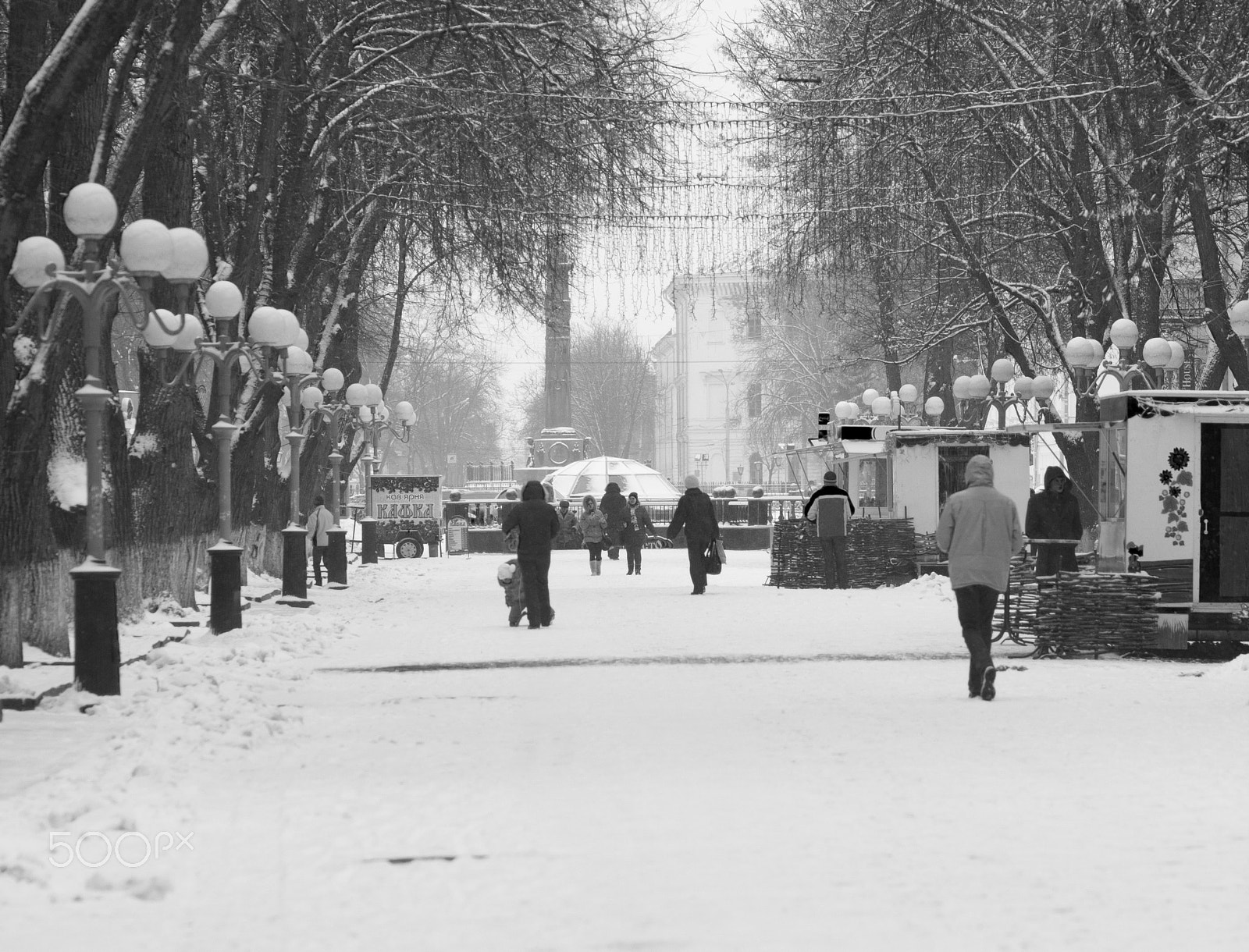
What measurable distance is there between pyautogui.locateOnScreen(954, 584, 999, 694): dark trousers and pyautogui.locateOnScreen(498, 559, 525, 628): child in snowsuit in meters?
8.68

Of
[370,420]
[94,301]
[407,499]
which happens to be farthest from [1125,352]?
[407,499]

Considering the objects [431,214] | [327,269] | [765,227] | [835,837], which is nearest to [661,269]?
[765,227]

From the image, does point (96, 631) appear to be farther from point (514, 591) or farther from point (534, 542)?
point (514, 591)

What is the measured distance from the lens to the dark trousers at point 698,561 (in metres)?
28.8

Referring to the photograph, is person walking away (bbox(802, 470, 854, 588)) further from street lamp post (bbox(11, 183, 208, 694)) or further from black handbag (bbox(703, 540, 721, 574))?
street lamp post (bbox(11, 183, 208, 694))

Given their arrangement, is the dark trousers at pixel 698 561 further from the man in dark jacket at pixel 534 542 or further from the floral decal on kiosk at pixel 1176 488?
the floral decal on kiosk at pixel 1176 488

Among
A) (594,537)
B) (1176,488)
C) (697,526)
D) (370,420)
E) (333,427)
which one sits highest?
(370,420)

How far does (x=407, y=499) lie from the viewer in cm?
4981

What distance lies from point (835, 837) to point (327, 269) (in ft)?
83.8

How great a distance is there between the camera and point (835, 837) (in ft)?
27.4

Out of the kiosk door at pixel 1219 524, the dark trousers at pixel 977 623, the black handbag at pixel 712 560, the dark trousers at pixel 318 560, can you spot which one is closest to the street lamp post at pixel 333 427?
the dark trousers at pixel 318 560

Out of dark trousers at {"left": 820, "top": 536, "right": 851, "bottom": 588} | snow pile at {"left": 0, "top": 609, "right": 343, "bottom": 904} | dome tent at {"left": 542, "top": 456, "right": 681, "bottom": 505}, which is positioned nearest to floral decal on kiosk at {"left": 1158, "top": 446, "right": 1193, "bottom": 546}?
snow pile at {"left": 0, "top": 609, "right": 343, "bottom": 904}

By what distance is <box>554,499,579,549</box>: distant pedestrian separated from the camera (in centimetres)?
5356

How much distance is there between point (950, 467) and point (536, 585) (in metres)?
14.4
